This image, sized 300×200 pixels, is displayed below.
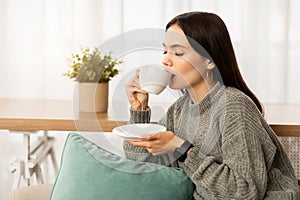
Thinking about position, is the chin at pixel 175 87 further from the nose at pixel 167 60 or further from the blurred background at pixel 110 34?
the blurred background at pixel 110 34

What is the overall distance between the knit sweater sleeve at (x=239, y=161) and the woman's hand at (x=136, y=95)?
0.20 m

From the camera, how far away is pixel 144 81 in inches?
53.7

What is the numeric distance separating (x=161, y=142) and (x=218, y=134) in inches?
5.7

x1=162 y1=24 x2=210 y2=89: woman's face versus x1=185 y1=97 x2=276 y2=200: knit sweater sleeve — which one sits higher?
x1=162 y1=24 x2=210 y2=89: woman's face

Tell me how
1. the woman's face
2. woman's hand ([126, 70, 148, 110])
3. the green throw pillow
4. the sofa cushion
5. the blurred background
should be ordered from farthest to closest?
the blurred background, the sofa cushion, the green throw pillow, woman's hand ([126, 70, 148, 110]), the woman's face

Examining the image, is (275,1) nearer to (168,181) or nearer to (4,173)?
(168,181)

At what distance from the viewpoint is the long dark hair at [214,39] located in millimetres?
1431

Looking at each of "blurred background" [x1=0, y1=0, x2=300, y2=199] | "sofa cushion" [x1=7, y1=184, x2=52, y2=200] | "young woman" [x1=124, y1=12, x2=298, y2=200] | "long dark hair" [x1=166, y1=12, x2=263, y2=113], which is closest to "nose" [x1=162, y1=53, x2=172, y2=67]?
"young woman" [x1=124, y1=12, x2=298, y2=200]

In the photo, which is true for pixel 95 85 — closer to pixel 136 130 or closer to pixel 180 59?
pixel 136 130

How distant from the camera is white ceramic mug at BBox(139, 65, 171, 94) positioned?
126 cm

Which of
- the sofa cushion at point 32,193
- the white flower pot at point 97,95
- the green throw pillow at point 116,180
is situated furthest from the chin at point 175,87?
the sofa cushion at point 32,193

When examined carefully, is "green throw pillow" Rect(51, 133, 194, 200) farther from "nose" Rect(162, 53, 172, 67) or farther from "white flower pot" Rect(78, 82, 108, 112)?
"nose" Rect(162, 53, 172, 67)

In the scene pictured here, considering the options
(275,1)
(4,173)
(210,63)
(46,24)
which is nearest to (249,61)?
(275,1)

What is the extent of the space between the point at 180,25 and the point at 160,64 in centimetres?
19
